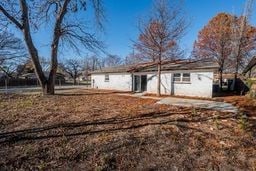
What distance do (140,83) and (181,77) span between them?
4.76 meters

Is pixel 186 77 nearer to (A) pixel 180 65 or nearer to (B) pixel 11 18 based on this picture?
(A) pixel 180 65

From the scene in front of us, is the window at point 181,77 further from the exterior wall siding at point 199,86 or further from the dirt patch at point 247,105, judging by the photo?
the dirt patch at point 247,105

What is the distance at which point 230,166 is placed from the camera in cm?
358

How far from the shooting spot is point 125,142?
4.60 m

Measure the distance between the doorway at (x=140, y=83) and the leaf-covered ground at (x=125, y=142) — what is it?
1166 centimetres

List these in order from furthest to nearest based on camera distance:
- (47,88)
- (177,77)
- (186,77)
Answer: (177,77), (186,77), (47,88)

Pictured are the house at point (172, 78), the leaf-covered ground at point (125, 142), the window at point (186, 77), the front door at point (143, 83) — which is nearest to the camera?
the leaf-covered ground at point (125, 142)

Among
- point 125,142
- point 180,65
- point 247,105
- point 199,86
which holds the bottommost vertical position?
point 125,142

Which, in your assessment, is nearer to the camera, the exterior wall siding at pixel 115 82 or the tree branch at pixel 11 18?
the tree branch at pixel 11 18

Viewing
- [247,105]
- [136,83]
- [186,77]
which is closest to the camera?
[247,105]

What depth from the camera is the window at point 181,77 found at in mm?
14859

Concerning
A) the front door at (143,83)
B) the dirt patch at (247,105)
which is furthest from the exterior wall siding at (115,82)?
the dirt patch at (247,105)

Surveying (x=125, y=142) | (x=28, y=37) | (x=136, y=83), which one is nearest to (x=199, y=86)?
(x=136, y=83)

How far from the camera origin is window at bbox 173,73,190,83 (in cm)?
1486
